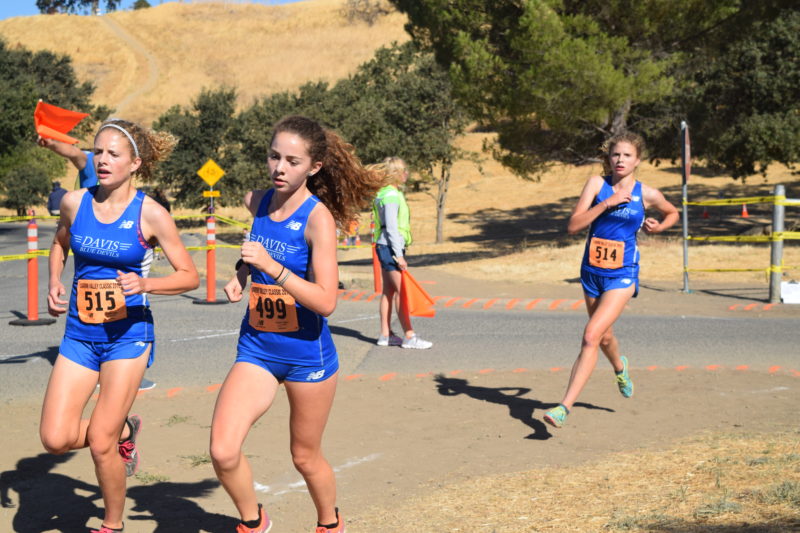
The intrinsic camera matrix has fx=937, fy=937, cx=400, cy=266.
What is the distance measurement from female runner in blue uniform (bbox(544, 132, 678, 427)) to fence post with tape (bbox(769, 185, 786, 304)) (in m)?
7.46

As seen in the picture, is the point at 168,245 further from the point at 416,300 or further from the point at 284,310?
the point at 416,300

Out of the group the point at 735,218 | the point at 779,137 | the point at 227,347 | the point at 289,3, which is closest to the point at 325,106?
the point at 735,218

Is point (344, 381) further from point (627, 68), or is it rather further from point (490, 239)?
point (490, 239)

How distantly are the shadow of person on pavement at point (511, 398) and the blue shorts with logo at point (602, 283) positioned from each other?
41.5 inches

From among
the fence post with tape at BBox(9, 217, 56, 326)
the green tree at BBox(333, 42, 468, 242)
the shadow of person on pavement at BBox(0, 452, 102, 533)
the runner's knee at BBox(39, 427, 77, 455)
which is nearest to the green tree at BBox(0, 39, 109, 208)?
the green tree at BBox(333, 42, 468, 242)

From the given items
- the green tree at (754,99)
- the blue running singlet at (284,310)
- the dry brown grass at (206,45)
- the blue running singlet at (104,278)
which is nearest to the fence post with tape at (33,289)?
the blue running singlet at (104,278)

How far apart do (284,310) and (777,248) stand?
11.2 m

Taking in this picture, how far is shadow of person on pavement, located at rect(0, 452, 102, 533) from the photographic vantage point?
15.5 ft

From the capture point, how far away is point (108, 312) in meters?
4.34

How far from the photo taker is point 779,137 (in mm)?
27719

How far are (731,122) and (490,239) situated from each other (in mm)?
9238

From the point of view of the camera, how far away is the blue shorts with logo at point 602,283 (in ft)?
21.7

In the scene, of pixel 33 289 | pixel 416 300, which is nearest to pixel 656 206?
pixel 416 300

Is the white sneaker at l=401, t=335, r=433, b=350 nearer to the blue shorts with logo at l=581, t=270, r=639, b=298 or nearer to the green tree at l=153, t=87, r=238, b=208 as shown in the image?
the blue shorts with logo at l=581, t=270, r=639, b=298
